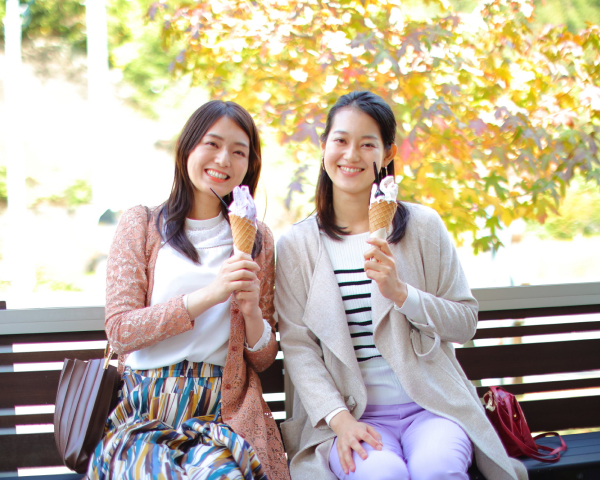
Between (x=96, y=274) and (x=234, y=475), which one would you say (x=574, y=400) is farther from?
(x=96, y=274)

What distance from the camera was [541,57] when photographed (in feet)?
10.7

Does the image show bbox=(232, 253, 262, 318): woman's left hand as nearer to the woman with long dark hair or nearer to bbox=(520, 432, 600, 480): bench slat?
the woman with long dark hair

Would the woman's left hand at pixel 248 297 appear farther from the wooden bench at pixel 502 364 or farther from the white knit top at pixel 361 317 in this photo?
the wooden bench at pixel 502 364

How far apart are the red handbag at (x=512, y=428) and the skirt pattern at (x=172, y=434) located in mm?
1142

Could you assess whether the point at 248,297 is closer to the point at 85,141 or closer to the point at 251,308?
the point at 251,308

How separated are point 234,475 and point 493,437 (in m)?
1.04

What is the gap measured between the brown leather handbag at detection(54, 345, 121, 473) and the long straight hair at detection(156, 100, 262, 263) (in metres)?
0.55

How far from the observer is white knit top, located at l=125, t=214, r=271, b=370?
2025 mm

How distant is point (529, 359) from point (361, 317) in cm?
130

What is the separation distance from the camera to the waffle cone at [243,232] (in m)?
1.88

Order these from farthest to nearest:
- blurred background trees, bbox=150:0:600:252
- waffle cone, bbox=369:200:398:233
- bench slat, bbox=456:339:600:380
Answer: blurred background trees, bbox=150:0:600:252 → bench slat, bbox=456:339:600:380 → waffle cone, bbox=369:200:398:233

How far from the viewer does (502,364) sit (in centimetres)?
287

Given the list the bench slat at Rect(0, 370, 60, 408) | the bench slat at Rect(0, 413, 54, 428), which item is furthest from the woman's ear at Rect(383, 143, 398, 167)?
the bench slat at Rect(0, 413, 54, 428)

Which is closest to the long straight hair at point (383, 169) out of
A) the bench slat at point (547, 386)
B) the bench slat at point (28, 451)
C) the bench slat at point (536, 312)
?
the bench slat at point (536, 312)
